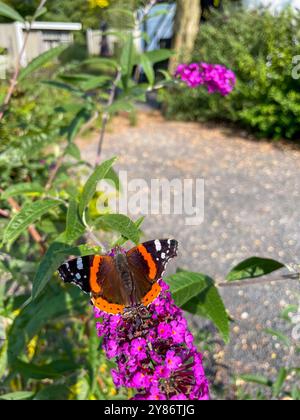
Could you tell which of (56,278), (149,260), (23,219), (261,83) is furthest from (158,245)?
(261,83)

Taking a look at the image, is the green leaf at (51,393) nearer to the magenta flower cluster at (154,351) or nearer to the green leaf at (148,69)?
the magenta flower cluster at (154,351)

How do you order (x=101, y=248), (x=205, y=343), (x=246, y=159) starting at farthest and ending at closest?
(x=246, y=159), (x=205, y=343), (x=101, y=248)

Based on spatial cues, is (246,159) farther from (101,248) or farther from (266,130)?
(101,248)

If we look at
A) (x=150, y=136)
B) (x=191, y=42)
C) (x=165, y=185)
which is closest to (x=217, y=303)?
(x=165, y=185)

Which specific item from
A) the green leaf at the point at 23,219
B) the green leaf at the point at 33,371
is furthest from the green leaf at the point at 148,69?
the green leaf at the point at 33,371

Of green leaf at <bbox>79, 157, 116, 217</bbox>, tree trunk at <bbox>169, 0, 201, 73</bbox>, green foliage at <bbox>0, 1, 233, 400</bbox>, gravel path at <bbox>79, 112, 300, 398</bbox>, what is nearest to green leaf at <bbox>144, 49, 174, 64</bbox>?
green foliage at <bbox>0, 1, 233, 400</bbox>
